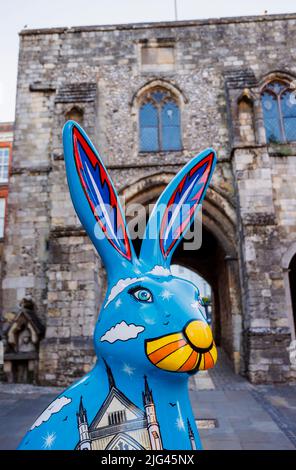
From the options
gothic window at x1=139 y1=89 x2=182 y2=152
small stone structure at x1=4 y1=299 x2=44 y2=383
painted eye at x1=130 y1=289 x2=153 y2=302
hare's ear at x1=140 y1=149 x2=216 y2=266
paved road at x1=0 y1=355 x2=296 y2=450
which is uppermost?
gothic window at x1=139 y1=89 x2=182 y2=152

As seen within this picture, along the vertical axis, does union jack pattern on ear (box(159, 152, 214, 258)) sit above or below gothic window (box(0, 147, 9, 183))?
below

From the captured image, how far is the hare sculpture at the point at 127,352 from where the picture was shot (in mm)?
1925

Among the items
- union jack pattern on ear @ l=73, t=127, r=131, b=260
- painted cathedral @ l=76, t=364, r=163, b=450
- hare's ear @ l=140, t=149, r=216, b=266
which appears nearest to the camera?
painted cathedral @ l=76, t=364, r=163, b=450

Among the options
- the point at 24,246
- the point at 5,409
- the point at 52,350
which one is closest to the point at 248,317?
the point at 52,350

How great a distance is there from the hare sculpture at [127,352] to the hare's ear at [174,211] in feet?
0.27

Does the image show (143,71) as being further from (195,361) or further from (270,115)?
(195,361)

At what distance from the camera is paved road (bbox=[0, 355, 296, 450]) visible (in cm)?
439

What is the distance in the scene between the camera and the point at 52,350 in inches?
333

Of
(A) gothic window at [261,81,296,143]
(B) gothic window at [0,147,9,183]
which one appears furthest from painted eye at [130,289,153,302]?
(B) gothic window at [0,147,9,183]

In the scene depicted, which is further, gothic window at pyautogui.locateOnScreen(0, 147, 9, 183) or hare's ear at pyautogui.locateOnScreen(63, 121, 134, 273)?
gothic window at pyautogui.locateOnScreen(0, 147, 9, 183)

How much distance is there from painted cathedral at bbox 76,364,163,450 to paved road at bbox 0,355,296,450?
2685 millimetres

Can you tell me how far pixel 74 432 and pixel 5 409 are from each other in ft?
16.8

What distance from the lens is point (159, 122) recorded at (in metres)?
11.2

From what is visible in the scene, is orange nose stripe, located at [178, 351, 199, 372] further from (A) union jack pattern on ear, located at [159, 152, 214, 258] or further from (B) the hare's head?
(A) union jack pattern on ear, located at [159, 152, 214, 258]
